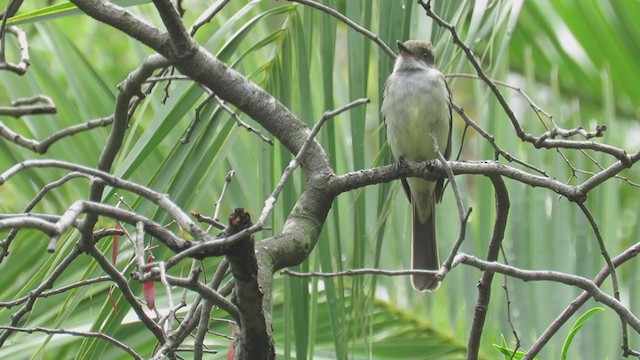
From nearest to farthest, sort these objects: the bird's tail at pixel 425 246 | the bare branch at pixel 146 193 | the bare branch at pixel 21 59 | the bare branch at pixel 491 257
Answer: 1. the bare branch at pixel 146 193
2. the bare branch at pixel 21 59
3. the bare branch at pixel 491 257
4. the bird's tail at pixel 425 246

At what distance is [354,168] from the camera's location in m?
3.12

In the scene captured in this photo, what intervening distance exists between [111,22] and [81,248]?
69 cm

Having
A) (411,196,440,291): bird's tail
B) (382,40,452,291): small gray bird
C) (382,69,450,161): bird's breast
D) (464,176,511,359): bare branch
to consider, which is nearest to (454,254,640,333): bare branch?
(464,176,511,359): bare branch

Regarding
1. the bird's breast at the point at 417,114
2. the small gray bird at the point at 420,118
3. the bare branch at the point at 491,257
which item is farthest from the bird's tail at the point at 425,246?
the bare branch at the point at 491,257

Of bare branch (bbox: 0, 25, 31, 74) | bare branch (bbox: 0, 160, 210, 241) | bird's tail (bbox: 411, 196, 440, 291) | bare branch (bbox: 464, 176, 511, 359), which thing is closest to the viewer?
bare branch (bbox: 0, 160, 210, 241)

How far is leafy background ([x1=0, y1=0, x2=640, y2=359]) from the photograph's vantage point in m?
3.06

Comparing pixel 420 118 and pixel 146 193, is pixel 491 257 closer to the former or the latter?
pixel 146 193

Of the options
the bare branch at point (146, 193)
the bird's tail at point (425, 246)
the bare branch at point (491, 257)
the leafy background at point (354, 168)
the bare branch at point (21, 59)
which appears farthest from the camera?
the bird's tail at point (425, 246)

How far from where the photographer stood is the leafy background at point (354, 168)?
3064 mm

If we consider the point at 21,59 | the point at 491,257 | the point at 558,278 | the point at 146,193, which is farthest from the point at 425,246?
the point at 146,193

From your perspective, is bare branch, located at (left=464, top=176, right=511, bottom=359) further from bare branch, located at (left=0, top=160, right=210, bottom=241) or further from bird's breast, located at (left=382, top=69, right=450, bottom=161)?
bird's breast, located at (left=382, top=69, right=450, bottom=161)

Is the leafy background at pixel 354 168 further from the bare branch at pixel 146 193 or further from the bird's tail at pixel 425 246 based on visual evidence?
the bare branch at pixel 146 193

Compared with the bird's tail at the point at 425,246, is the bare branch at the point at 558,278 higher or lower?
lower

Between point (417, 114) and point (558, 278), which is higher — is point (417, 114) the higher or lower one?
the higher one
